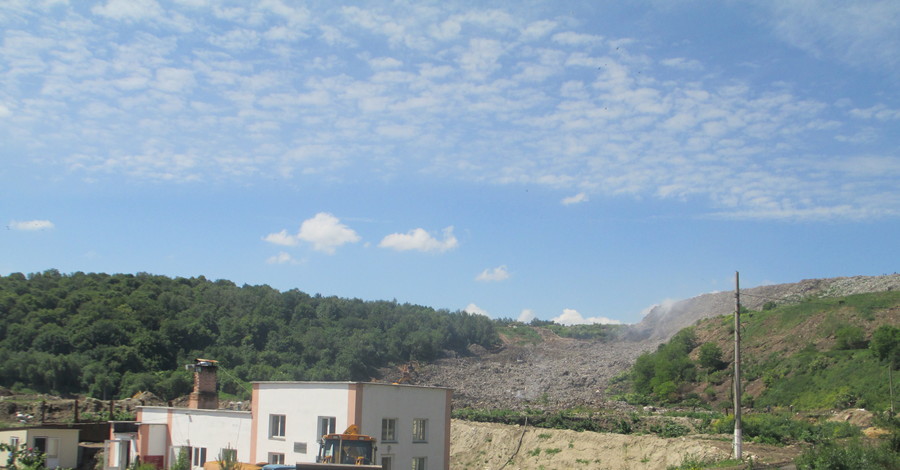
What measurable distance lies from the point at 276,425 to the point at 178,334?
5867 centimetres

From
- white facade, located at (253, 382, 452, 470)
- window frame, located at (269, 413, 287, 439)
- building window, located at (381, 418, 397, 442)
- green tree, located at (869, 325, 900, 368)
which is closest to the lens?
white facade, located at (253, 382, 452, 470)

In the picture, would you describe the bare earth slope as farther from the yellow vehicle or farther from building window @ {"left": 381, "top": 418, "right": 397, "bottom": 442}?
the yellow vehicle

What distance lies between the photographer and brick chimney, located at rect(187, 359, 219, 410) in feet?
112

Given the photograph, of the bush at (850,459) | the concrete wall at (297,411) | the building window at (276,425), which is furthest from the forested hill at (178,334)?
the bush at (850,459)

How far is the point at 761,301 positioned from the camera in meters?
91.7

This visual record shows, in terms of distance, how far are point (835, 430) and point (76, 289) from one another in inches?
3271

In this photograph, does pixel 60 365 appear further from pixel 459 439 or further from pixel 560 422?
pixel 560 422

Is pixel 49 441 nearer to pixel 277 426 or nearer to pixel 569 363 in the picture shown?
pixel 277 426

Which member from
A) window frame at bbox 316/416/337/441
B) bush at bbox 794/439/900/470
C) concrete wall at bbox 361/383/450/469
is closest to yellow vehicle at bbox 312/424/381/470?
concrete wall at bbox 361/383/450/469

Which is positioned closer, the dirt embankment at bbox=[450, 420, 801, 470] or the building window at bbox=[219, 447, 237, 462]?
the building window at bbox=[219, 447, 237, 462]

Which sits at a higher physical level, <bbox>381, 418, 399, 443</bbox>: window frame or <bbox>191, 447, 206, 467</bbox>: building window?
<bbox>381, 418, 399, 443</bbox>: window frame

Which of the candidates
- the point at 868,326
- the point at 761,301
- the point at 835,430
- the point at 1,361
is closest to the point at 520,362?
the point at 761,301

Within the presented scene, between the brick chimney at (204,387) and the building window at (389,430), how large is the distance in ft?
35.1

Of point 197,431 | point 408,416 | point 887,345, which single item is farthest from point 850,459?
point 887,345
